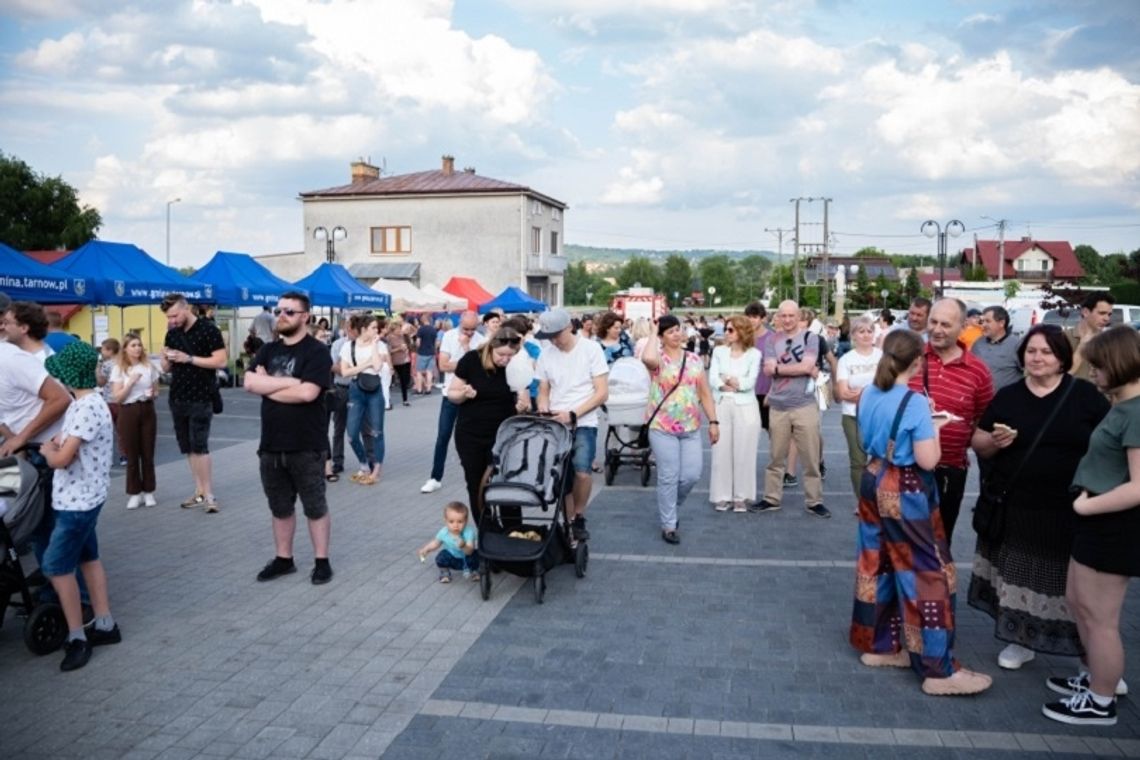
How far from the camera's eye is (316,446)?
6.38m

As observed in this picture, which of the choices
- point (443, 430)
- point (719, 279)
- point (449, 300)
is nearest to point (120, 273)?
point (443, 430)

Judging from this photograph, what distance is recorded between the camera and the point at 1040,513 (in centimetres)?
467

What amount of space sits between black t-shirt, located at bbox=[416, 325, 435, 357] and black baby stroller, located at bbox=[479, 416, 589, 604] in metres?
15.7

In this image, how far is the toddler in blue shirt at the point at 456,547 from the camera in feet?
21.6

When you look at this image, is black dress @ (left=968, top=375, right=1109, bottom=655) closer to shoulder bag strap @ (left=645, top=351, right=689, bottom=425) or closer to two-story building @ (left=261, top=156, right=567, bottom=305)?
shoulder bag strap @ (left=645, top=351, right=689, bottom=425)

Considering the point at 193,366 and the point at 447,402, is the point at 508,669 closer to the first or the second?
the point at 447,402

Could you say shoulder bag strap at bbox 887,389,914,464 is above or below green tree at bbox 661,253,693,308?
below

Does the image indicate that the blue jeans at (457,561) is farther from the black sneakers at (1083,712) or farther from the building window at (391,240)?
the building window at (391,240)

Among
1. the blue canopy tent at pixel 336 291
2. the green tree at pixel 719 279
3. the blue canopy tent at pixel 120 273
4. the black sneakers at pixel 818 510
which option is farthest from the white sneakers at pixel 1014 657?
the green tree at pixel 719 279

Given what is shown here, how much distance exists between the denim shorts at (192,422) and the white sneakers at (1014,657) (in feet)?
22.5

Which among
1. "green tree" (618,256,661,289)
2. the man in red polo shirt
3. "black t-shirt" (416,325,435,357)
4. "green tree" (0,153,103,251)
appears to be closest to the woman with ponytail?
the man in red polo shirt

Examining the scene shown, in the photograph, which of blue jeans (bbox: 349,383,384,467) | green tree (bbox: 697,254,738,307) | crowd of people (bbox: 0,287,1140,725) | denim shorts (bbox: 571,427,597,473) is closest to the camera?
crowd of people (bbox: 0,287,1140,725)

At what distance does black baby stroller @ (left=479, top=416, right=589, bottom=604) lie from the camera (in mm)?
6125

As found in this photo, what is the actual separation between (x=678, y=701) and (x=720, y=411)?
4.58 meters
